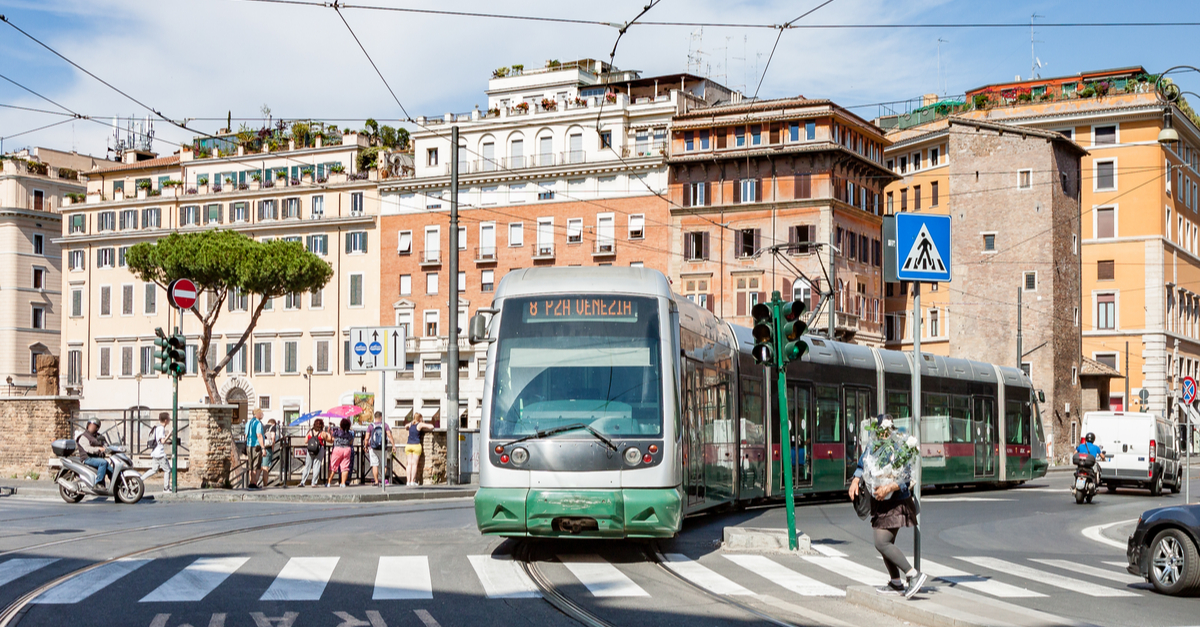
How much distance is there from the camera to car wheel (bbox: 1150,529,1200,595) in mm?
11797

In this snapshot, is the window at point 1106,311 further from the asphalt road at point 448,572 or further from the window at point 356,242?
the asphalt road at point 448,572

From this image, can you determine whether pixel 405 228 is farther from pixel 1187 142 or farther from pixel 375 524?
pixel 375 524

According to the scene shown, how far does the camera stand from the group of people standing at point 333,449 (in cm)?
2736

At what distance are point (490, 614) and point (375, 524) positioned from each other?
8428 millimetres

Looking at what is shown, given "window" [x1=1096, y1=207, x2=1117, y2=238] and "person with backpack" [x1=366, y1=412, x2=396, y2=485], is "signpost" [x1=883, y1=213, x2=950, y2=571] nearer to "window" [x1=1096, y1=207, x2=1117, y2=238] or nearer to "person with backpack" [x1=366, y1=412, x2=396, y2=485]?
"person with backpack" [x1=366, y1=412, x2=396, y2=485]

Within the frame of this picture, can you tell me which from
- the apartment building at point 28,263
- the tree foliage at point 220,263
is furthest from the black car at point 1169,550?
the apartment building at point 28,263

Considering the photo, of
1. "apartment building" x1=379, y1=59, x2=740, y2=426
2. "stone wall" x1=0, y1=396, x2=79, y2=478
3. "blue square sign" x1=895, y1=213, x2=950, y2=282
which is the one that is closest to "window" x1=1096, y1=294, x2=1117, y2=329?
"apartment building" x1=379, y1=59, x2=740, y2=426

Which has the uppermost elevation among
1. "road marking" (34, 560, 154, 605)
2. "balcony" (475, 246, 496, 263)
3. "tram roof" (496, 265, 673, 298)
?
"balcony" (475, 246, 496, 263)

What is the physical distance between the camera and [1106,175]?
77.5 metres

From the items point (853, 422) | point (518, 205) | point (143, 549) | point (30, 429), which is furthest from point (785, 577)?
point (518, 205)

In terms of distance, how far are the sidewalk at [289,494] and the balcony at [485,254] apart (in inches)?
1800

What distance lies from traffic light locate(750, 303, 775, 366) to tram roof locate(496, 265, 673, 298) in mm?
970

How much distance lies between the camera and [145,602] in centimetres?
1007

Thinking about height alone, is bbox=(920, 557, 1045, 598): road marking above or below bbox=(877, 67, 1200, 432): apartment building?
below
